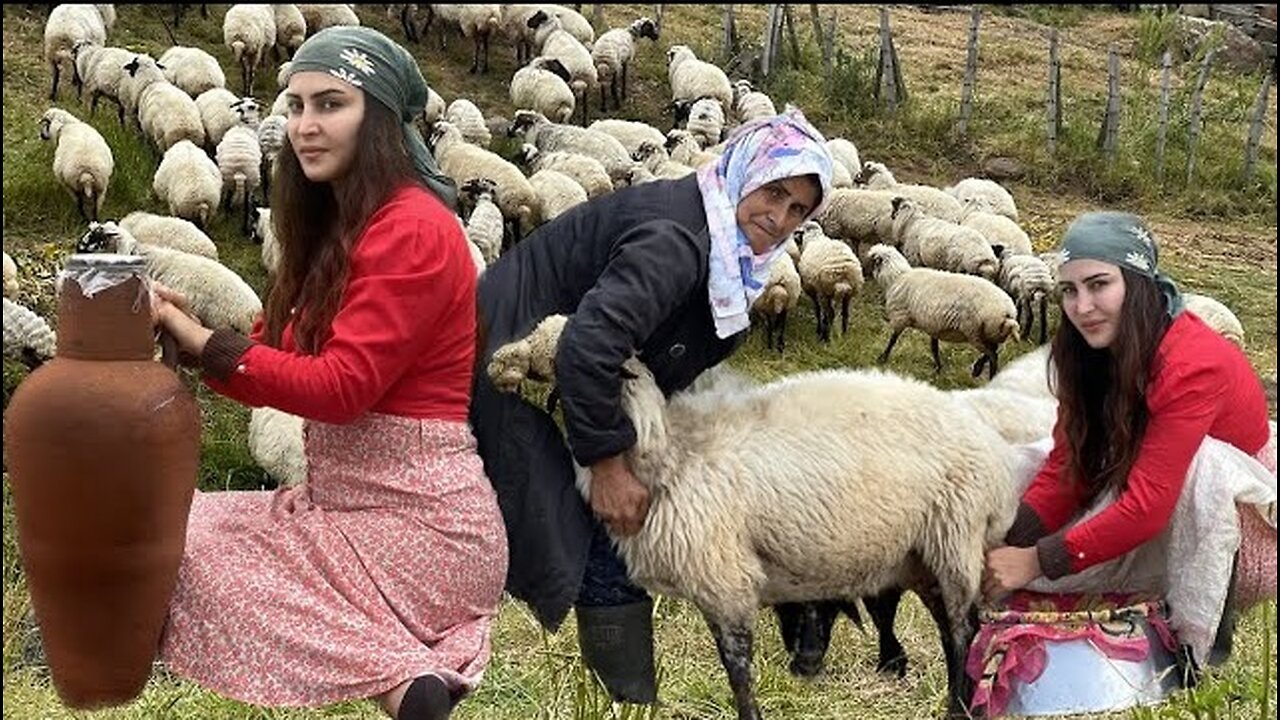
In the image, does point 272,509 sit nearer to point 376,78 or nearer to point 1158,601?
point 376,78

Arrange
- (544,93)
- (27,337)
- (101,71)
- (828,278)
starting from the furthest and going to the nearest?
(544,93), (101,71), (828,278), (27,337)

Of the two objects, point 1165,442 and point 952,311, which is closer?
point 1165,442

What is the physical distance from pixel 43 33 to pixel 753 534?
41.8 feet

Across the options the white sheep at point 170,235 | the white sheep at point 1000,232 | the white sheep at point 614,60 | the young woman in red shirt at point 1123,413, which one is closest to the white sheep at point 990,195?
the white sheep at point 1000,232

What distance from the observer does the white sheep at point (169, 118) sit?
11188 mm

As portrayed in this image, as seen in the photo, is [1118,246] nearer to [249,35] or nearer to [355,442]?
[355,442]

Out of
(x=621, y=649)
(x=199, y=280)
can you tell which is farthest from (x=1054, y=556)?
(x=199, y=280)

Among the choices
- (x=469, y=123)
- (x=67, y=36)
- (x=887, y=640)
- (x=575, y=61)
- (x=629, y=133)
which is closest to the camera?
(x=887, y=640)

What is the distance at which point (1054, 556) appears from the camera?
3477 millimetres

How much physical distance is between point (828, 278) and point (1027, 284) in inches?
54.7

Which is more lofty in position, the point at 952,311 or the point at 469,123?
the point at 469,123

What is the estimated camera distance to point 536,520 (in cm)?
316

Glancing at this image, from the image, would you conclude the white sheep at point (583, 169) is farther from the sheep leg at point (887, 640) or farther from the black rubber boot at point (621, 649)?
the black rubber boot at point (621, 649)

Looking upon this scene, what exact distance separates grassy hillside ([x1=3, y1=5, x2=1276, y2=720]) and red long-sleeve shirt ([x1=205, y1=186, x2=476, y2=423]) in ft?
2.05
